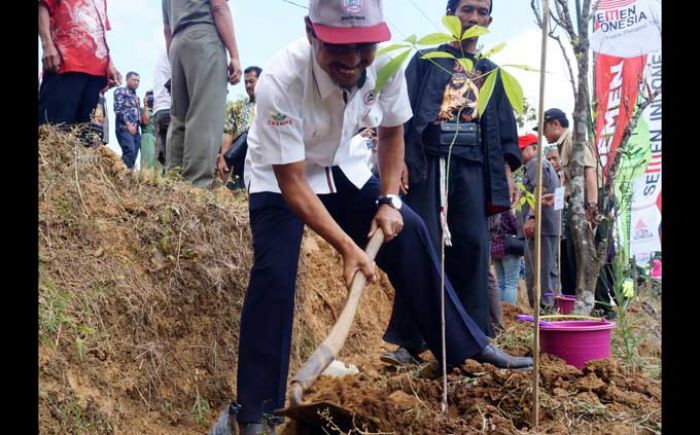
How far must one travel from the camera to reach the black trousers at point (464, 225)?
3.64 metres

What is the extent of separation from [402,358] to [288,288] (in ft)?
3.79

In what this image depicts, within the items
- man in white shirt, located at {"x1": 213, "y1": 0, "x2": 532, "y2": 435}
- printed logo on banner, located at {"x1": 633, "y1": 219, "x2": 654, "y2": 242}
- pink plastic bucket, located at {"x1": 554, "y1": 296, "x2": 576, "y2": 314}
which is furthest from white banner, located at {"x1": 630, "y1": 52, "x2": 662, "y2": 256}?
man in white shirt, located at {"x1": 213, "y1": 0, "x2": 532, "y2": 435}

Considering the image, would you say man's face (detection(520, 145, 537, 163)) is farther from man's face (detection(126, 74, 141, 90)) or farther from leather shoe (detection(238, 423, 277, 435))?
man's face (detection(126, 74, 141, 90))

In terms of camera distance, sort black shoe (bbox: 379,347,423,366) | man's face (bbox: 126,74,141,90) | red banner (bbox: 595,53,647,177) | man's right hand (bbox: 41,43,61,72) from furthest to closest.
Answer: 1. man's face (bbox: 126,74,141,90)
2. red banner (bbox: 595,53,647,177)
3. man's right hand (bbox: 41,43,61,72)
4. black shoe (bbox: 379,347,423,366)

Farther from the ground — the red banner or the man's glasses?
the red banner

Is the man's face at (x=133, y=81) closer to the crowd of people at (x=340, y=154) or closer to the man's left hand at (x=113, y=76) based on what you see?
the crowd of people at (x=340, y=154)

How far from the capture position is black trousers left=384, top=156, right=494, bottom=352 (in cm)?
364

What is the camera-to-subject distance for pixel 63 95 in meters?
4.02

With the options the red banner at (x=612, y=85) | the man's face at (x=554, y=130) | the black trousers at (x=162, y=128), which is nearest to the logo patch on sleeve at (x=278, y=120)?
the black trousers at (x=162, y=128)

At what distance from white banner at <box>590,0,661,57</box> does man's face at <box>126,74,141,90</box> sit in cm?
595

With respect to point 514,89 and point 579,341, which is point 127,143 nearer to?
point 579,341

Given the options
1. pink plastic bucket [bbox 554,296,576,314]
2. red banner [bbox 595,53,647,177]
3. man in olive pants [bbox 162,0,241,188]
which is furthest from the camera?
red banner [bbox 595,53,647,177]

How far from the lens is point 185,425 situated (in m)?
3.08
